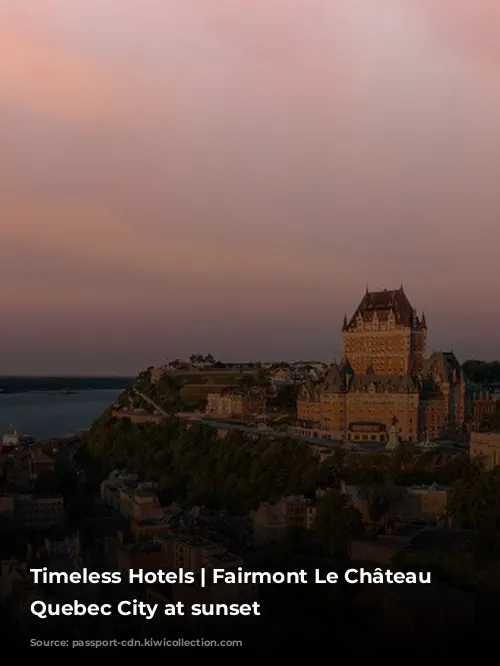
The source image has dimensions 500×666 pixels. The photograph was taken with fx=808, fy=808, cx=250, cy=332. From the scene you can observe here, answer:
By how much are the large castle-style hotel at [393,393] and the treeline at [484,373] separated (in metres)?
6.30

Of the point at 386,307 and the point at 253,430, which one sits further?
the point at 386,307

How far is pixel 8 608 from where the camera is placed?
9188mm

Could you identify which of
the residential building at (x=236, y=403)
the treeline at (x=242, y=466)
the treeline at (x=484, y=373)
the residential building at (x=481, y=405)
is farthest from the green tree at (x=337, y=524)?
the treeline at (x=484, y=373)

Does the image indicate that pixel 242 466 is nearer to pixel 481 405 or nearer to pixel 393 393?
pixel 393 393

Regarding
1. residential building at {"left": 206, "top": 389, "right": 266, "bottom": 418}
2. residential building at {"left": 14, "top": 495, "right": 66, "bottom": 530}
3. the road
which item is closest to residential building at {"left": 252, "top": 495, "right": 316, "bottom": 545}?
the road

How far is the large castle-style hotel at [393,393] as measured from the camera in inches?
→ 718

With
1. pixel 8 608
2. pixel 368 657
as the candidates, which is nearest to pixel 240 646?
pixel 368 657

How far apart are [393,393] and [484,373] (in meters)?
10.5

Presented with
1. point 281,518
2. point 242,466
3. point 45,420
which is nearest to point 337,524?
point 281,518

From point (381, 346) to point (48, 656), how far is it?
15.3 metres

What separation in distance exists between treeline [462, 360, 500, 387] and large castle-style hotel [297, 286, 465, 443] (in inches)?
248

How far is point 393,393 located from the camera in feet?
60.7

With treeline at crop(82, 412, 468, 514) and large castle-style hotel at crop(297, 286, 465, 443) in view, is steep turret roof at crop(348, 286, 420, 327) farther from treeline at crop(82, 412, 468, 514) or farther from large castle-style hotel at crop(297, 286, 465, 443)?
treeline at crop(82, 412, 468, 514)

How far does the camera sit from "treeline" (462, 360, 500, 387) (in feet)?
89.2
